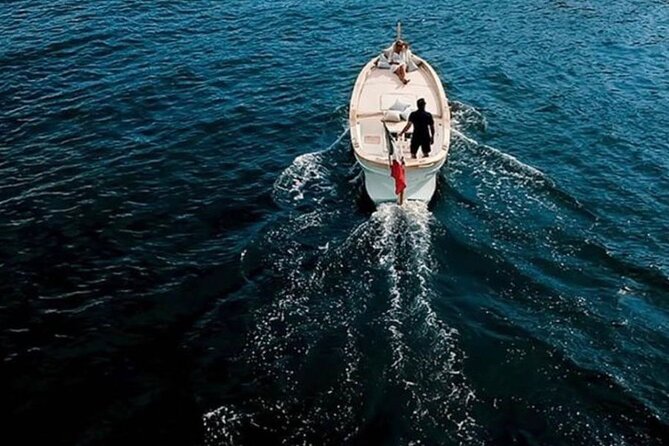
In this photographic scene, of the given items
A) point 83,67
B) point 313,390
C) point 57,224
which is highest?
point 83,67

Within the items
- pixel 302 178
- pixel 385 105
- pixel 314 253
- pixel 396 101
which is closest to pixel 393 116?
pixel 396 101

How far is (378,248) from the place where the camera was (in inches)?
936

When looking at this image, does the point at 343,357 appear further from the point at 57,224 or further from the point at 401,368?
the point at 57,224

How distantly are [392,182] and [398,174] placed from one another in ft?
3.32

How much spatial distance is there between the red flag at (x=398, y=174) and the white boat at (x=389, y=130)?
47 centimetres

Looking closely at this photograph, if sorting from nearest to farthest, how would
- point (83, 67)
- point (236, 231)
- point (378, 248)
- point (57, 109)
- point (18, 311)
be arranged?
point (18, 311)
point (378, 248)
point (236, 231)
point (57, 109)
point (83, 67)

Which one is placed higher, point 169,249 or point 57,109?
point 57,109

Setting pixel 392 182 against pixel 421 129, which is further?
pixel 421 129

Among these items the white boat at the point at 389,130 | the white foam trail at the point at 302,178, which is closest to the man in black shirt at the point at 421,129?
the white boat at the point at 389,130

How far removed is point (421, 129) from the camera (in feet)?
85.5

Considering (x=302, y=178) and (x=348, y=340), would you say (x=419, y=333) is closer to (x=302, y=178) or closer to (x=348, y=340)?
(x=348, y=340)

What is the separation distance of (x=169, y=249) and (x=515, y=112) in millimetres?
20445

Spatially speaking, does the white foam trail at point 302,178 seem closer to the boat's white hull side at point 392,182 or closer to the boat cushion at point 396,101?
the boat's white hull side at point 392,182

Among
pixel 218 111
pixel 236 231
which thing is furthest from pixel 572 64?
pixel 236 231
